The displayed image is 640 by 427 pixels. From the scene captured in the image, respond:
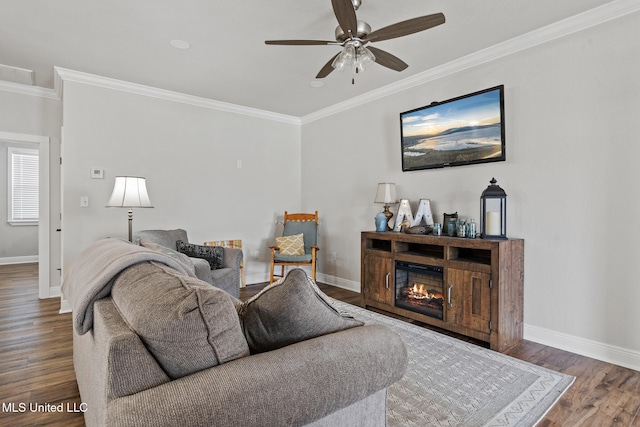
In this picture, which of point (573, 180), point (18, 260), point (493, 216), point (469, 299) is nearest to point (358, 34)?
point (493, 216)

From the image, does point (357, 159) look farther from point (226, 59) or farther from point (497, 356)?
point (497, 356)

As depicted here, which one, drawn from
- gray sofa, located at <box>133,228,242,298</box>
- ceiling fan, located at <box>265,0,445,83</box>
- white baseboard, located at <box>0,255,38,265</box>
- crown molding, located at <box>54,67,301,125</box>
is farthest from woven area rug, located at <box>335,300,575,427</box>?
white baseboard, located at <box>0,255,38,265</box>

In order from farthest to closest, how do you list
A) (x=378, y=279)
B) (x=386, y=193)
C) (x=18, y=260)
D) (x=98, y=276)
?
(x=18, y=260)
(x=386, y=193)
(x=378, y=279)
(x=98, y=276)

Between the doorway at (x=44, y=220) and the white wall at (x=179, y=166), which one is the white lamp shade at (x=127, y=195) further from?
the doorway at (x=44, y=220)

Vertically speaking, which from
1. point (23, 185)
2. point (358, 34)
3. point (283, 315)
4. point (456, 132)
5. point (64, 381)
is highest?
point (358, 34)

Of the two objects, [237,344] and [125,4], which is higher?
[125,4]

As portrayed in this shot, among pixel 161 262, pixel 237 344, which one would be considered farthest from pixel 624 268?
pixel 161 262

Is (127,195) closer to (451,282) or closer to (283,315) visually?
(283,315)

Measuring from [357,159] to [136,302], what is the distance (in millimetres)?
3781

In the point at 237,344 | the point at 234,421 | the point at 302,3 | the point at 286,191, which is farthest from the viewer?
the point at 286,191

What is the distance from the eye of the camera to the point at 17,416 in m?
1.84

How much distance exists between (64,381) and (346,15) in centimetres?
285

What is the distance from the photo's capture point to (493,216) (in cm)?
296

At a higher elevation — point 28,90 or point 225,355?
point 28,90
